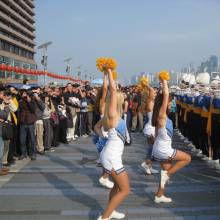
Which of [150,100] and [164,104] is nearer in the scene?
[164,104]

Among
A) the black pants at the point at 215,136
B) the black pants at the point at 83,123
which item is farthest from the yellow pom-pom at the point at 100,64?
the black pants at the point at 83,123

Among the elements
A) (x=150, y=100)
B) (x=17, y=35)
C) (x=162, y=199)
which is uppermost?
(x=17, y=35)

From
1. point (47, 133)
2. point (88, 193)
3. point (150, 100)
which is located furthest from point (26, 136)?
point (88, 193)

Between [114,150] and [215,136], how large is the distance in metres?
4.44

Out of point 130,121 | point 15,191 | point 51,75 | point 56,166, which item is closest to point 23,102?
point 56,166

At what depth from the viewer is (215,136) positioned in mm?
9109

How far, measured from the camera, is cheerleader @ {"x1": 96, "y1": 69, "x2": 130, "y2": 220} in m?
5.16

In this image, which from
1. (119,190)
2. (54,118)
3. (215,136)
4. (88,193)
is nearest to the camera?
(119,190)

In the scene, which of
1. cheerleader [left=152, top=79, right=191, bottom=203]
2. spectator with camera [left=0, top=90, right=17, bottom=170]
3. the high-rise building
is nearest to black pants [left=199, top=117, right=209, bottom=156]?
cheerleader [left=152, top=79, right=191, bottom=203]

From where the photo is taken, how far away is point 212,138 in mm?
9312

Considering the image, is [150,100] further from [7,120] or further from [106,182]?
[7,120]

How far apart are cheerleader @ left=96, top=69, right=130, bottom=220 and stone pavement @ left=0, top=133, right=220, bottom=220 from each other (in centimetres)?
57

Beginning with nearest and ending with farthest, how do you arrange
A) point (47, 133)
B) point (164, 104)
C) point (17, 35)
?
point (164, 104) < point (47, 133) < point (17, 35)

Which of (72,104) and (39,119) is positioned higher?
(72,104)
